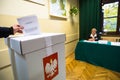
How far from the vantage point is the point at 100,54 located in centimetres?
237

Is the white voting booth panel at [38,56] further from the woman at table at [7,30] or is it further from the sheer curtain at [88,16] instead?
the sheer curtain at [88,16]

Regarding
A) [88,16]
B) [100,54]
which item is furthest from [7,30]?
[88,16]

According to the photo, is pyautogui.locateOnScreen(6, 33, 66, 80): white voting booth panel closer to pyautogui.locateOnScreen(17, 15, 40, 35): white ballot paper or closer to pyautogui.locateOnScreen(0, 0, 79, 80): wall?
pyautogui.locateOnScreen(17, 15, 40, 35): white ballot paper

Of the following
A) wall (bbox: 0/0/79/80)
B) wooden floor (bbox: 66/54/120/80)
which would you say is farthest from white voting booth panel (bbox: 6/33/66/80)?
wooden floor (bbox: 66/54/120/80)

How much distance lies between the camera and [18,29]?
2.60 feet

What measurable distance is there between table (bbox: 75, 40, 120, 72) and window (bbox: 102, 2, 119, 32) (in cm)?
141

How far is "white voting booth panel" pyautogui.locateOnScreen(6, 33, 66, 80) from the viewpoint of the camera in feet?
1.79

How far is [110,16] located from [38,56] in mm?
3544

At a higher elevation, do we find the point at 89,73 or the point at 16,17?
the point at 16,17

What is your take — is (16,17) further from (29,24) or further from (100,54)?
(100,54)

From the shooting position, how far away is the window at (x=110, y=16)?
3.26m

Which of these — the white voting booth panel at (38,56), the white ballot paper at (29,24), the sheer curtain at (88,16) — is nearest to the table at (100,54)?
the sheer curtain at (88,16)

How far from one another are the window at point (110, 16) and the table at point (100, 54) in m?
1.41

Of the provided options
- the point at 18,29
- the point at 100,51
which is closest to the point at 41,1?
the point at 18,29
